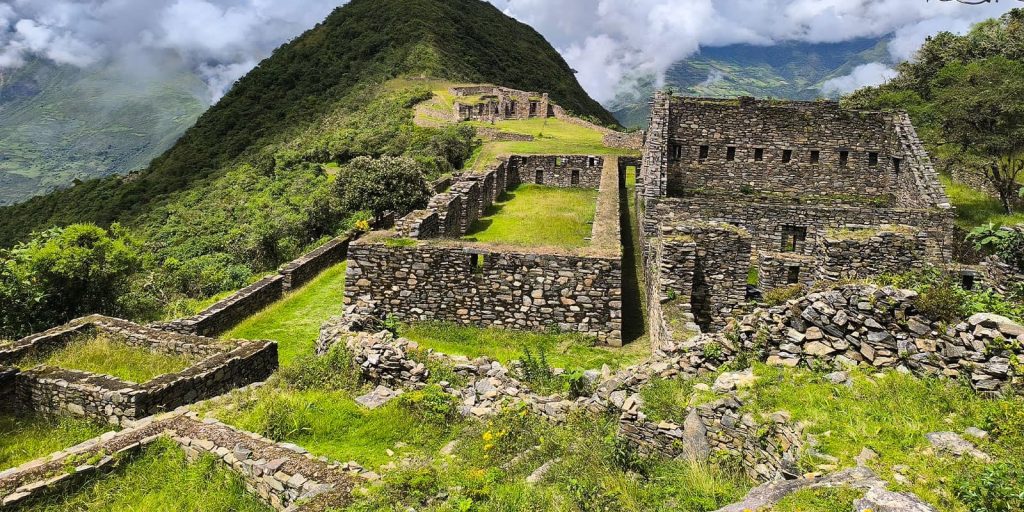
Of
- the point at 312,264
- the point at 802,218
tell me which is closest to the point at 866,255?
the point at 802,218

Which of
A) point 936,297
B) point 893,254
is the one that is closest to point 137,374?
point 936,297

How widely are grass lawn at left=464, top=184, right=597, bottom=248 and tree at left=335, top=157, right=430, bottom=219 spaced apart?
3.52 metres

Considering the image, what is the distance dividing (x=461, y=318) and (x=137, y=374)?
18.4ft

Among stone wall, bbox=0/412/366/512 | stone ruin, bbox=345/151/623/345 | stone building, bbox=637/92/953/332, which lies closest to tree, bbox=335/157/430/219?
stone building, bbox=637/92/953/332

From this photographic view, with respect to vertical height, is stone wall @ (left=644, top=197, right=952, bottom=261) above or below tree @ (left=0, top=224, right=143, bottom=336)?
above

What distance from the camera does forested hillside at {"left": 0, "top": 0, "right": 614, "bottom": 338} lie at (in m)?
14.4

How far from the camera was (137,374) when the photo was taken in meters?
9.37

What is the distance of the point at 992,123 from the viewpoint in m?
18.7

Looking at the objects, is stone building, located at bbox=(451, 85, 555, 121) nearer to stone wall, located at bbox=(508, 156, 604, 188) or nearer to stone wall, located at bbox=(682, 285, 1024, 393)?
stone wall, located at bbox=(508, 156, 604, 188)

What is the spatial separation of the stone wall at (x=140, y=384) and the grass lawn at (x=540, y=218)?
778 cm

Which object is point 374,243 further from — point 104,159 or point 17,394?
point 104,159

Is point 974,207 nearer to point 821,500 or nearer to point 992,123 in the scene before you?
point 992,123

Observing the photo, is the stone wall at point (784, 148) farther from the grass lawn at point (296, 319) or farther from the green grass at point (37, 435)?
the green grass at point (37, 435)

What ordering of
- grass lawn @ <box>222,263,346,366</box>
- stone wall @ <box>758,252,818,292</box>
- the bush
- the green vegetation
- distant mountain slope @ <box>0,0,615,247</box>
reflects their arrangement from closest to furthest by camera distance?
the green vegetation → the bush → stone wall @ <box>758,252,818,292</box> → grass lawn @ <box>222,263,346,366</box> → distant mountain slope @ <box>0,0,615,247</box>
